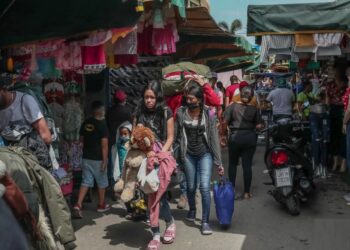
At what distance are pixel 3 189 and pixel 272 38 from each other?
6027 millimetres

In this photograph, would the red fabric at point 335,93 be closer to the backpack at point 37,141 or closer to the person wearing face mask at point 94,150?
the person wearing face mask at point 94,150

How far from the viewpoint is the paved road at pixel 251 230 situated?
18.4 feet

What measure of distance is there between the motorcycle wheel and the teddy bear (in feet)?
7.39

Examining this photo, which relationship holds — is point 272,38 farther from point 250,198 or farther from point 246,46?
point 246,46

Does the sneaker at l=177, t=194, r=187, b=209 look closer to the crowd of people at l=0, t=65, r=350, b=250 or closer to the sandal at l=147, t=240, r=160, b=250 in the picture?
the crowd of people at l=0, t=65, r=350, b=250

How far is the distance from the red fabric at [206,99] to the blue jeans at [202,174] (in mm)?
722

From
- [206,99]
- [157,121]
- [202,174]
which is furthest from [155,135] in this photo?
[206,99]

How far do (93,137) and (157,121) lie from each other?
1400 mm

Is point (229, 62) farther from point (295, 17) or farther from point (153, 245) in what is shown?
point (153, 245)

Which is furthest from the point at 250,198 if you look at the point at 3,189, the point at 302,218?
the point at 3,189

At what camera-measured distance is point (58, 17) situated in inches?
200

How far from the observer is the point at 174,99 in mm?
6586

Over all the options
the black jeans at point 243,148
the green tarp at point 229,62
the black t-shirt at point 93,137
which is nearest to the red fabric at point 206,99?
the black jeans at point 243,148

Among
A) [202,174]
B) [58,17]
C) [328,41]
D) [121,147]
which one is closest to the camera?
[58,17]
